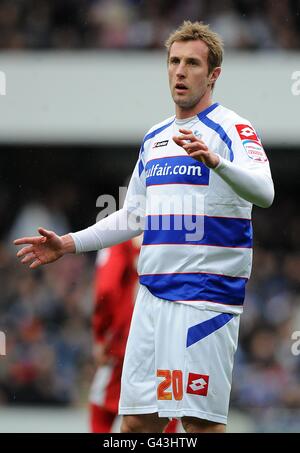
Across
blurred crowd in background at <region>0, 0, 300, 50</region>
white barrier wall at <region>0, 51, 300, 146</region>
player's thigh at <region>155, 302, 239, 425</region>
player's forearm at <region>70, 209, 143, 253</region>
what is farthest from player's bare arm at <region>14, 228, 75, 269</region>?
blurred crowd in background at <region>0, 0, 300, 50</region>

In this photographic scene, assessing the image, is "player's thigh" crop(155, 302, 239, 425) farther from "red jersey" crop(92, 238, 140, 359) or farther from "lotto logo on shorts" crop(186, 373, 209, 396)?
"red jersey" crop(92, 238, 140, 359)

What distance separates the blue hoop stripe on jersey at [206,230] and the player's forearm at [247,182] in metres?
0.21

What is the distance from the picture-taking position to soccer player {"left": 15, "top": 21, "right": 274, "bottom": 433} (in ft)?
14.9

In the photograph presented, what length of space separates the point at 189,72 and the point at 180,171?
41 cm

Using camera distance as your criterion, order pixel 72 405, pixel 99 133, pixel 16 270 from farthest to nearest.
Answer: pixel 99 133 < pixel 16 270 < pixel 72 405

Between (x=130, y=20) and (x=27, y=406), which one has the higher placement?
(x=130, y=20)

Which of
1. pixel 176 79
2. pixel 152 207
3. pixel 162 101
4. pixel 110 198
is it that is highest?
A: pixel 162 101

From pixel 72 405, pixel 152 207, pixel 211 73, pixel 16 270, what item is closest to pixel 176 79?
pixel 211 73

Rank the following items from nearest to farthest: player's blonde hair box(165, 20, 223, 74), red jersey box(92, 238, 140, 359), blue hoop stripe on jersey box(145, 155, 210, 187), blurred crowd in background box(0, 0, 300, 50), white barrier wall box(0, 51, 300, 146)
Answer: blue hoop stripe on jersey box(145, 155, 210, 187) < player's blonde hair box(165, 20, 223, 74) < red jersey box(92, 238, 140, 359) < white barrier wall box(0, 51, 300, 146) < blurred crowd in background box(0, 0, 300, 50)

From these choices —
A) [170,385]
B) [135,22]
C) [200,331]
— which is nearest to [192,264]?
[200,331]

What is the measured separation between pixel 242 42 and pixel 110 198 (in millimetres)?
2388

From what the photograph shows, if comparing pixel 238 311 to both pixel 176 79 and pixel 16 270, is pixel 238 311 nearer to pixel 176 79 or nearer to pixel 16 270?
pixel 176 79

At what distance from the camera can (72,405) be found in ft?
33.4

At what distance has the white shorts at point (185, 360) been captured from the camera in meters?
4.54
